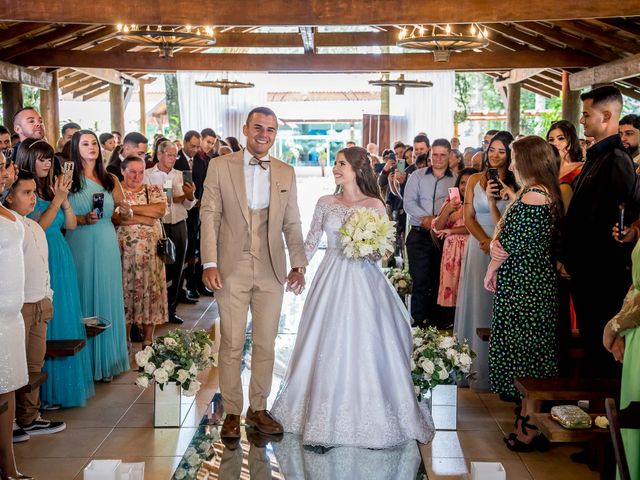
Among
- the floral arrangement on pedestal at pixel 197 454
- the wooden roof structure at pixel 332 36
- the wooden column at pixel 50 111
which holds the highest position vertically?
the wooden roof structure at pixel 332 36

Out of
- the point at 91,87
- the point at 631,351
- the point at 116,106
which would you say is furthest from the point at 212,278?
the point at 91,87

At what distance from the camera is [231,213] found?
4.61 m

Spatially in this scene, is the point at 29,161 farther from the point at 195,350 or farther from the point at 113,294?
the point at 195,350

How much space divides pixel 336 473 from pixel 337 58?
1073 centimetres

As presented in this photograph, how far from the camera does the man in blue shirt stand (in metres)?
7.43

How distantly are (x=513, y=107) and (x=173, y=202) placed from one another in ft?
33.7

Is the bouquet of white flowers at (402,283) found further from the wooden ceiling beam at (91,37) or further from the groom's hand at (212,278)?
the wooden ceiling beam at (91,37)

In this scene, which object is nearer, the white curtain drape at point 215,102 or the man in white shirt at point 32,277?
the man in white shirt at point 32,277

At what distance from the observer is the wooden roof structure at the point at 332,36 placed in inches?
320

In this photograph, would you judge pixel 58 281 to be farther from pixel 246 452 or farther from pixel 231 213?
pixel 246 452

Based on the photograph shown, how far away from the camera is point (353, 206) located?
493cm

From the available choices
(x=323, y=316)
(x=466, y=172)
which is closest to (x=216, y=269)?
(x=323, y=316)

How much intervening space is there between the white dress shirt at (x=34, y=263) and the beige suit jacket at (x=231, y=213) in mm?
822

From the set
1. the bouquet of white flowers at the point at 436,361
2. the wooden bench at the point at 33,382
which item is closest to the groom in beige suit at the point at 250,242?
the bouquet of white flowers at the point at 436,361
